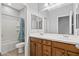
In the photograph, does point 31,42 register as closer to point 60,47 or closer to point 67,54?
point 60,47

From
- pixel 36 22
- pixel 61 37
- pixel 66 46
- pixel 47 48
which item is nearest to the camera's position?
pixel 66 46

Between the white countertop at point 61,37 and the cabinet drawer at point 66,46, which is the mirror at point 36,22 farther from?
the cabinet drawer at point 66,46

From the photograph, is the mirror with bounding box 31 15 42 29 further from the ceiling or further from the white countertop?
the ceiling

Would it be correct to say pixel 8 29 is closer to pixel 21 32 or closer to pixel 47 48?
pixel 21 32

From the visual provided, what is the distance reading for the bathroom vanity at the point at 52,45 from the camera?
107cm

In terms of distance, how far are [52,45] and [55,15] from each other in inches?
17.4

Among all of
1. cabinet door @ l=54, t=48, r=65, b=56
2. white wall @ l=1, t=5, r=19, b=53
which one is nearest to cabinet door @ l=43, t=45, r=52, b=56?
cabinet door @ l=54, t=48, r=65, b=56

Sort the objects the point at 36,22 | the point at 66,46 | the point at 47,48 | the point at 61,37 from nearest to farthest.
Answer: the point at 66,46, the point at 61,37, the point at 47,48, the point at 36,22

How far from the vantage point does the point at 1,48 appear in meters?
1.20

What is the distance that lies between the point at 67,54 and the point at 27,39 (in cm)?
64

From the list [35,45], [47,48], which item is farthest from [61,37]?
[35,45]

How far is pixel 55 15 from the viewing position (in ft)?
4.05

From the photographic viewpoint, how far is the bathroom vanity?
3.50 ft

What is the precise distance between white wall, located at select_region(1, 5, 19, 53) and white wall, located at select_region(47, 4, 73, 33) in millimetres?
480
